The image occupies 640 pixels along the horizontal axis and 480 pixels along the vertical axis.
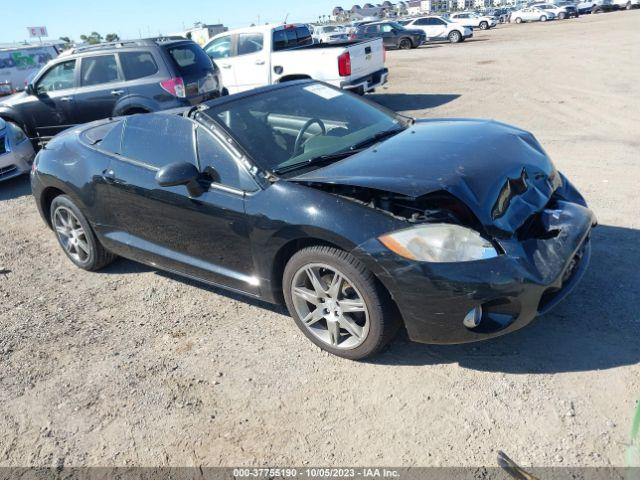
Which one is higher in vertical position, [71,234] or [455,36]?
[71,234]

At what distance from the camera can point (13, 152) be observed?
815cm

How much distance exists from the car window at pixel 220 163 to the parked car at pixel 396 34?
27.2m

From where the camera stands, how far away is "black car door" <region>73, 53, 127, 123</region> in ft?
28.5

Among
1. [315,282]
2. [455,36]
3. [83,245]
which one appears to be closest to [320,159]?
[315,282]

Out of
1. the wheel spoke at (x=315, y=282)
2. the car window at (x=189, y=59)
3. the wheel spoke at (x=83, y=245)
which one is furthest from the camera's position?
the car window at (x=189, y=59)

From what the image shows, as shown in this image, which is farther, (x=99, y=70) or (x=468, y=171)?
(x=99, y=70)

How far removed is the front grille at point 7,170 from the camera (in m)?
8.10

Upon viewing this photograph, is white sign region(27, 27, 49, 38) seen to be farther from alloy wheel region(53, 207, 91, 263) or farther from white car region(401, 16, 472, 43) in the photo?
alloy wheel region(53, 207, 91, 263)

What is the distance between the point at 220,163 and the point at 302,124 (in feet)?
2.53

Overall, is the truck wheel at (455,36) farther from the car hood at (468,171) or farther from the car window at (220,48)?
the car hood at (468,171)

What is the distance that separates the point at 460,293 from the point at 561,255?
0.68 metres

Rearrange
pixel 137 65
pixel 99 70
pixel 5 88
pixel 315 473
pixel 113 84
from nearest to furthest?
1. pixel 315 473
2. pixel 137 65
3. pixel 113 84
4. pixel 99 70
5. pixel 5 88

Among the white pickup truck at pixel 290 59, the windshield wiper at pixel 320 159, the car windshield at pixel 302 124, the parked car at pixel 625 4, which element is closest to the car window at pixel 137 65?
the white pickup truck at pixel 290 59

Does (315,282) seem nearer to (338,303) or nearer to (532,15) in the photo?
(338,303)
